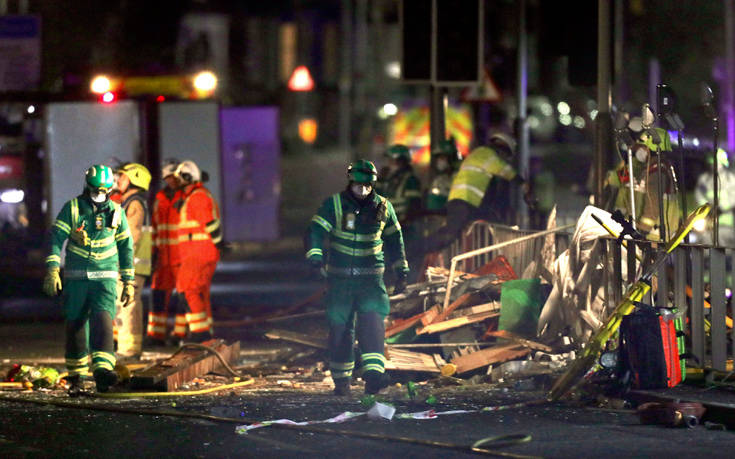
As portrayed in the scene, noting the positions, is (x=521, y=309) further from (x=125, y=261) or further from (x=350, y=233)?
(x=125, y=261)

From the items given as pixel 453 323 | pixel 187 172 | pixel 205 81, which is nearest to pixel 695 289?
pixel 453 323

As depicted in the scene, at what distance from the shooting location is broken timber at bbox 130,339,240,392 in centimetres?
1100

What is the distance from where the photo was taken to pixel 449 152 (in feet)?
58.9

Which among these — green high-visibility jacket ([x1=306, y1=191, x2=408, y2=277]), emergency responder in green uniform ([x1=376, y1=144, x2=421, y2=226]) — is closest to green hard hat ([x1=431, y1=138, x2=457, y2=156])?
emergency responder in green uniform ([x1=376, y1=144, x2=421, y2=226])

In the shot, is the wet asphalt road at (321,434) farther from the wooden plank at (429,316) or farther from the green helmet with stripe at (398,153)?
the green helmet with stripe at (398,153)

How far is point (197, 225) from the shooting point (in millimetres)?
14125

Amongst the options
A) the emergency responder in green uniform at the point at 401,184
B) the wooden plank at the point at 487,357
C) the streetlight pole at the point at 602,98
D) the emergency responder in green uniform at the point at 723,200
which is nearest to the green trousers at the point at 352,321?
the wooden plank at the point at 487,357

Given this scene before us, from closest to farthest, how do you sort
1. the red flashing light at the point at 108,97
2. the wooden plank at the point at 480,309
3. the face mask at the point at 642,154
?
the wooden plank at the point at 480,309 < the face mask at the point at 642,154 < the red flashing light at the point at 108,97

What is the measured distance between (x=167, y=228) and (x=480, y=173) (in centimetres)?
313

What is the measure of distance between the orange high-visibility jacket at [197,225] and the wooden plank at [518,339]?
3.19 meters

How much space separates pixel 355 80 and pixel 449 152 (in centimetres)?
2979

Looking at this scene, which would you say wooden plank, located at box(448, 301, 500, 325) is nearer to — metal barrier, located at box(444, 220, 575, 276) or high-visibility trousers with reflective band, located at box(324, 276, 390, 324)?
metal barrier, located at box(444, 220, 575, 276)

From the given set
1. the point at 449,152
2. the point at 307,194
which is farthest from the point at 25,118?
the point at 307,194

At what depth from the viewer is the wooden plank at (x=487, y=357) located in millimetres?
11547
